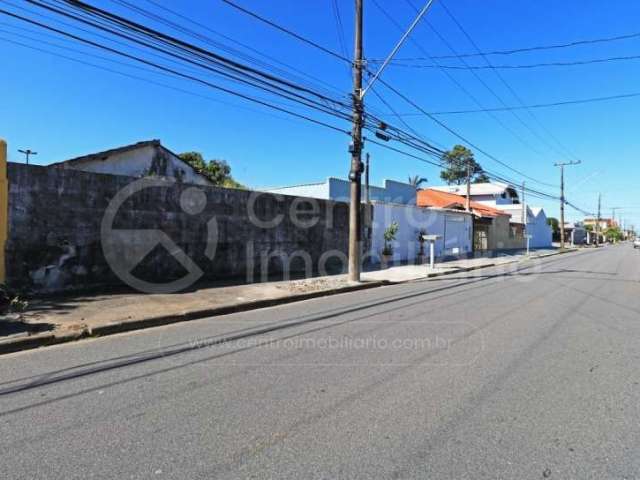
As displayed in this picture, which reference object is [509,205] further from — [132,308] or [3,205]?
[3,205]

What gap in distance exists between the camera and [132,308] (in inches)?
327

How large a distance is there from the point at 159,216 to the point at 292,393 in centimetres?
793

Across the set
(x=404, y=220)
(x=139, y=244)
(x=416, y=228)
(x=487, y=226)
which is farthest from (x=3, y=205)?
(x=487, y=226)

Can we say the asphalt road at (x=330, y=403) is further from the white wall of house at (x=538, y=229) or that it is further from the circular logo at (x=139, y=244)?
the white wall of house at (x=538, y=229)

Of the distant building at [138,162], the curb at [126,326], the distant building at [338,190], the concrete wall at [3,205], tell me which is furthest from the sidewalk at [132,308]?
the distant building at [338,190]

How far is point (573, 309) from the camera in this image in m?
9.32

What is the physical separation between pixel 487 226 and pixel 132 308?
32.0 meters

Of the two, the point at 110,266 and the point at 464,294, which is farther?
the point at 464,294

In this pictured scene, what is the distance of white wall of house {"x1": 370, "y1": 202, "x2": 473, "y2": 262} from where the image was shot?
20.6 metres

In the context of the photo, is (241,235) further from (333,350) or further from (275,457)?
(275,457)

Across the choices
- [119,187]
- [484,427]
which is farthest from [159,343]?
[119,187]

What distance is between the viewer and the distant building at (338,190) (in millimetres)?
28000

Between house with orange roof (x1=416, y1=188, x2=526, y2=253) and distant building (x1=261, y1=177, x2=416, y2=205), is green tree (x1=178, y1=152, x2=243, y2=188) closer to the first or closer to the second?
distant building (x1=261, y1=177, x2=416, y2=205)

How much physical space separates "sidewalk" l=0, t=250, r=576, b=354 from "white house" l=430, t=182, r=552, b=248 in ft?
151
